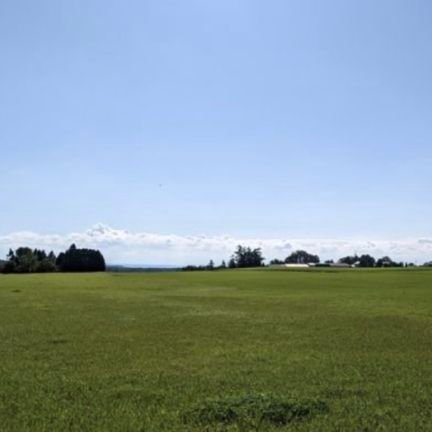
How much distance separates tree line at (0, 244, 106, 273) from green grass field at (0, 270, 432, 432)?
437 feet

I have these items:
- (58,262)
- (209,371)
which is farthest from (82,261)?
(209,371)

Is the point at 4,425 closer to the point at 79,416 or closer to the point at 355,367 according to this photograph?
the point at 79,416

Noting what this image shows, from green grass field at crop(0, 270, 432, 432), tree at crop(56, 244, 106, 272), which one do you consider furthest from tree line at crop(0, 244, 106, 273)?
green grass field at crop(0, 270, 432, 432)

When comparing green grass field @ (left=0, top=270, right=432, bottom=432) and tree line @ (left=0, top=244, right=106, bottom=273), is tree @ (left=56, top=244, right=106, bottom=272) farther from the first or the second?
green grass field @ (left=0, top=270, right=432, bottom=432)

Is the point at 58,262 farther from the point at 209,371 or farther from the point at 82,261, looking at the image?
the point at 209,371

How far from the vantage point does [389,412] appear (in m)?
8.63

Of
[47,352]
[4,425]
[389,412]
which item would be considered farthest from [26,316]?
[389,412]

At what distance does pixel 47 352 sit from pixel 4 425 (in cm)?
664

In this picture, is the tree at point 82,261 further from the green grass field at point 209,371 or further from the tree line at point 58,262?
the green grass field at point 209,371

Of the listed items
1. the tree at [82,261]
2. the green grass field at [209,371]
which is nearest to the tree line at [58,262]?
the tree at [82,261]

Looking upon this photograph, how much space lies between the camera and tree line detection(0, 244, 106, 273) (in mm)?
151500

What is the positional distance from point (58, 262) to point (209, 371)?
160740 mm

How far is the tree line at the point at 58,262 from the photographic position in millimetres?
151500

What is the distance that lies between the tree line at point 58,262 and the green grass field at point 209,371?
133 metres
